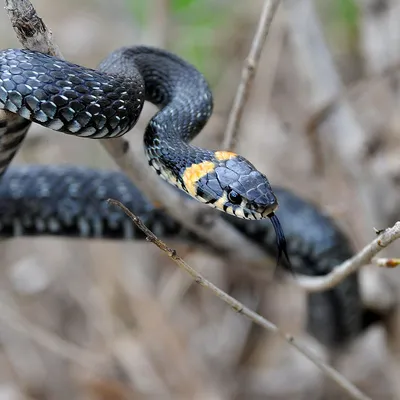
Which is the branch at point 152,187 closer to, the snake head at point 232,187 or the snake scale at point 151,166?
the snake scale at point 151,166

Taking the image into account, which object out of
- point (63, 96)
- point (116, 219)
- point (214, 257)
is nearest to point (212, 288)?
point (63, 96)

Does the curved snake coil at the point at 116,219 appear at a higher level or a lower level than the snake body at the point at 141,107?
lower

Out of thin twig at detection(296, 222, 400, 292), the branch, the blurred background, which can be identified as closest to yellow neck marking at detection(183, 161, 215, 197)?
the branch

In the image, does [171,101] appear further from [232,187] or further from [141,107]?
[232,187]

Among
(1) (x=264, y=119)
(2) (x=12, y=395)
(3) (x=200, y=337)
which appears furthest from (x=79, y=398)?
(1) (x=264, y=119)

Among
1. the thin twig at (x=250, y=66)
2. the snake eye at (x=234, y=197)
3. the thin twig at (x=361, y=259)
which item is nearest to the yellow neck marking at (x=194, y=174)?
the snake eye at (x=234, y=197)

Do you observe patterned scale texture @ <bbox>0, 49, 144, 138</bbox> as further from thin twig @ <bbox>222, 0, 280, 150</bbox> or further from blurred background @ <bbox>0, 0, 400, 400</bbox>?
blurred background @ <bbox>0, 0, 400, 400</bbox>

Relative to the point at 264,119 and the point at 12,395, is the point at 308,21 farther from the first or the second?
the point at 12,395
